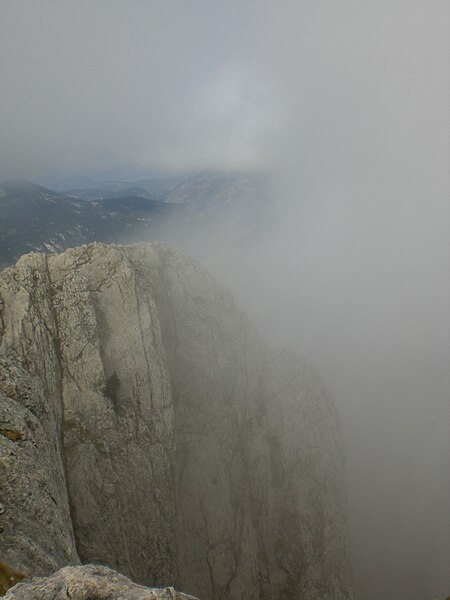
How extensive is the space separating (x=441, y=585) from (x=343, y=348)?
84337 millimetres

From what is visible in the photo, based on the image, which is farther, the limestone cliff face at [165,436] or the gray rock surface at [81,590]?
the limestone cliff face at [165,436]

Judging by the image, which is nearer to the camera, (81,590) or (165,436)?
(81,590)

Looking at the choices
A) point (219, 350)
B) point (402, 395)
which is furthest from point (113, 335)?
point (402, 395)

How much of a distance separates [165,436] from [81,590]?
3162 cm

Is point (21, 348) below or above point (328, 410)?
above

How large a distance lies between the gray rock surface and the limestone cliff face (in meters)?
3.80

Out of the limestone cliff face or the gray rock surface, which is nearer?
the gray rock surface

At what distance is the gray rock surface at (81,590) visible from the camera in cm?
1767

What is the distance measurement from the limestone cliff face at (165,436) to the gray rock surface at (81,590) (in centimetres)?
380

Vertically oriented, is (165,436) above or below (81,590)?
above

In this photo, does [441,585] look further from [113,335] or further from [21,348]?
[21,348]

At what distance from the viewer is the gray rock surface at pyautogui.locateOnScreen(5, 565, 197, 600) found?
58.0 ft

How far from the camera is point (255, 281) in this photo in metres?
146

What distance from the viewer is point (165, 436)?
4922 cm
